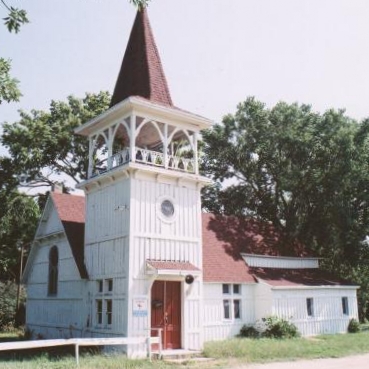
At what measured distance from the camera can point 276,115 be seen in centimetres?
3275

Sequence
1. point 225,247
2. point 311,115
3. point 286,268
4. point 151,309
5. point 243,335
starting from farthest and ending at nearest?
point 311,115 < point 286,268 < point 225,247 < point 243,335 < point 151,309

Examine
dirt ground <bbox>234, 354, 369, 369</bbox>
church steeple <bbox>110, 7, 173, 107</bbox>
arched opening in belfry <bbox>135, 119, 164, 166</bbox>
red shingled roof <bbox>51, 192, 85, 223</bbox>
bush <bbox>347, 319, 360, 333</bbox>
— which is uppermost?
church steeple <bbox>110, 7, 173, 107</bbox>

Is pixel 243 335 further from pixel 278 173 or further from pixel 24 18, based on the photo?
pixel 24 18

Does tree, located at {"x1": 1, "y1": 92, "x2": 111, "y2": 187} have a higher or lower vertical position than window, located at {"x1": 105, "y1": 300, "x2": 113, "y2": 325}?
higher

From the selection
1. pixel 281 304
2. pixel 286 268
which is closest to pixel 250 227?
pixel 286 268

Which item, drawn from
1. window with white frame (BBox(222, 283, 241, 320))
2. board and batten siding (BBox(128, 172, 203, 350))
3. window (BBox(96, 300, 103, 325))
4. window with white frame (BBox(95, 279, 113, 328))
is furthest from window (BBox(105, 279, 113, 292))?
window with white frame (BBox(222, 283, 241, 320))

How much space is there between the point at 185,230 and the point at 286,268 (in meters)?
11.2

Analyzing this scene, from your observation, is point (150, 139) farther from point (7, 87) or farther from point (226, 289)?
point (7, 87)

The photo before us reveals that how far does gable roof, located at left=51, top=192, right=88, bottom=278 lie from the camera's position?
21516 millimetres

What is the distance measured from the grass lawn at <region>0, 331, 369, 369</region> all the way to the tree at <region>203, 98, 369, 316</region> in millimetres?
10877

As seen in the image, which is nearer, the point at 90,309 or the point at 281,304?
the point at 90,309

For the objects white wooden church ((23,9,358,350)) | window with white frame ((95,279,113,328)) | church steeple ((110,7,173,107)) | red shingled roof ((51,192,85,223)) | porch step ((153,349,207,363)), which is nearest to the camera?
porch step ((153,349,207,363))

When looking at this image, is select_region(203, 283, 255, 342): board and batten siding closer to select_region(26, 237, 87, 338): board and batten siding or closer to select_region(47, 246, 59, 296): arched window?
select_region(26, 237, 87, 338): board and batten siding

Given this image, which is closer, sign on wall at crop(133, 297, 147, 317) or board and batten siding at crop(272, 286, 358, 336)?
sign on wall at crop(133, 297, 147, 317)
